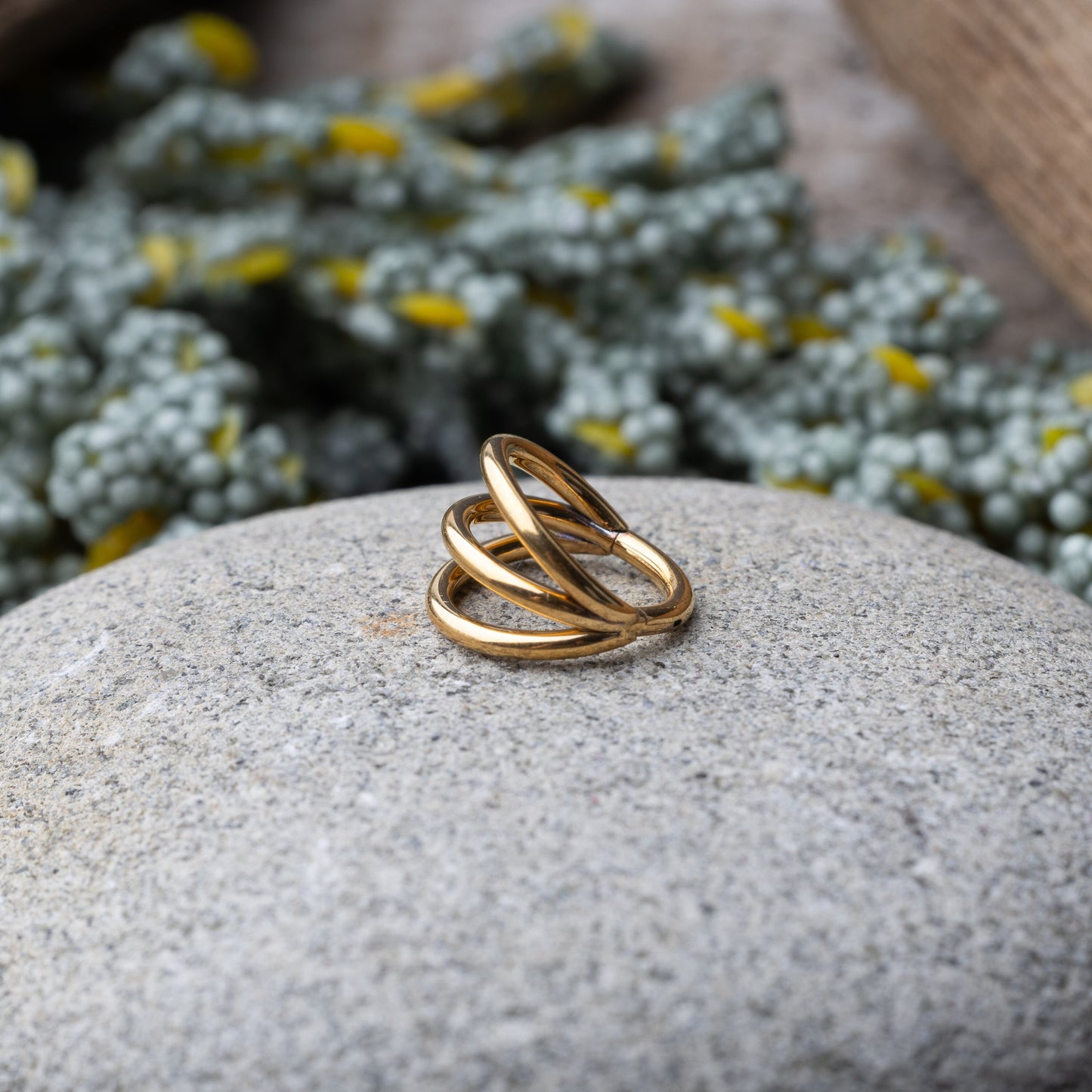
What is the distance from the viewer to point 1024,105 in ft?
5.66

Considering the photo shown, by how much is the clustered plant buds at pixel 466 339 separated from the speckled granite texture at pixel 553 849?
0.43 metres

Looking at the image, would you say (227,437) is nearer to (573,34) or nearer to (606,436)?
(606,436)

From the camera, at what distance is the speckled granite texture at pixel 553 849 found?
734mm

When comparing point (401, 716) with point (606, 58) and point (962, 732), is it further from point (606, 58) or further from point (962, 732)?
point (606, 58)

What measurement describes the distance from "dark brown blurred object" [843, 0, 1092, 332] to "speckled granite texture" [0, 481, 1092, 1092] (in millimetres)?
834

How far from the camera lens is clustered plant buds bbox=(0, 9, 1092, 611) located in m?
1.53

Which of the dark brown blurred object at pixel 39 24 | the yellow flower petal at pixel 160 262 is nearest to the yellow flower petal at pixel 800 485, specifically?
the yellow flower petal at pixel 160 262

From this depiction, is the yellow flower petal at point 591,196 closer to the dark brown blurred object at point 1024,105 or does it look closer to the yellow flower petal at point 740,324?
the yellow flower petal at point 740,324

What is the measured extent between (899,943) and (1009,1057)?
0.32ft

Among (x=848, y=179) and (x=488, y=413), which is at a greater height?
(x=848, y=179)

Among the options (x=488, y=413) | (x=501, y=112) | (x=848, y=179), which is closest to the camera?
(x=488, y=413)

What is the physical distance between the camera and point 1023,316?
214 centimetres

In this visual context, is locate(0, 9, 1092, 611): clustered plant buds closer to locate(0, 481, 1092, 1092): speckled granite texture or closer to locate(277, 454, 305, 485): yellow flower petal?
locate(277, 454, 305, 485): yellow flower petal

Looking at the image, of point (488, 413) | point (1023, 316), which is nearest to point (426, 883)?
point (488, 413)
